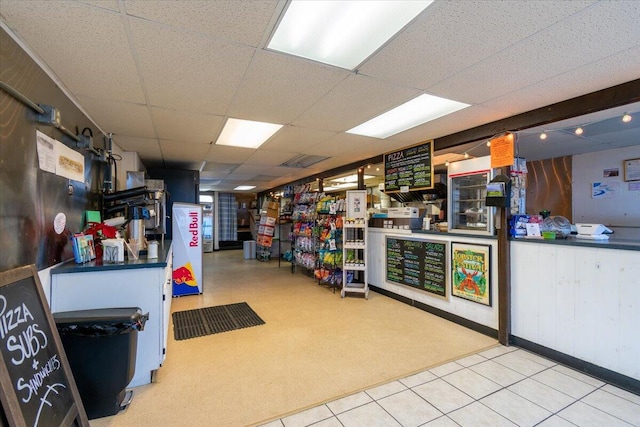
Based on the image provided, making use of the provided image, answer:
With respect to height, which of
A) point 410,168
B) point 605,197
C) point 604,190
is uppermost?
point 410,168

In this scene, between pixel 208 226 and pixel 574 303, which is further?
pixel 208 226

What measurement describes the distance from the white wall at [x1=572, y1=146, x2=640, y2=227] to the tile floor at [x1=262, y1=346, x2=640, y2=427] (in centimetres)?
381

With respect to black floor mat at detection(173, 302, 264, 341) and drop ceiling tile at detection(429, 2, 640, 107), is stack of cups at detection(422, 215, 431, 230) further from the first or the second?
black floor mat at detection(173, 302, 264, 341)

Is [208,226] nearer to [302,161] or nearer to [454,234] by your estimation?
[302,161]

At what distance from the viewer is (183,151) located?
193 inches

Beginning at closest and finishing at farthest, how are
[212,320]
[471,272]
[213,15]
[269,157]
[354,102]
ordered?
[213,15]
[354,102]
[471,272]
[212,320]
[269,157]

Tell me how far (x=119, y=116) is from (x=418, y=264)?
4.25 metres

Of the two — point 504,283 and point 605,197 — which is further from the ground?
point 605,197

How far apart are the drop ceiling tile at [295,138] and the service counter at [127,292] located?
2.20m

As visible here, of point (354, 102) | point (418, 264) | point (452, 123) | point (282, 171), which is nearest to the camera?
point (354, 102)

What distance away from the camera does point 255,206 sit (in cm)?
1295

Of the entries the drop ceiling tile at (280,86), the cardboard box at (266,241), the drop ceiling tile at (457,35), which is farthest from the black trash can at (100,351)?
the cardboard box at (266,241)

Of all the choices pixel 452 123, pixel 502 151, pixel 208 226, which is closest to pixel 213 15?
pixel 452 123

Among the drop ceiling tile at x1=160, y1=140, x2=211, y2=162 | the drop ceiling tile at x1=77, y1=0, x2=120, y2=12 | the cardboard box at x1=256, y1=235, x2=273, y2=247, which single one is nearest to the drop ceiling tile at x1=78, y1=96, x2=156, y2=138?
the drop ceiling tile at x1=160, y1=140, x2=211, y2=162
